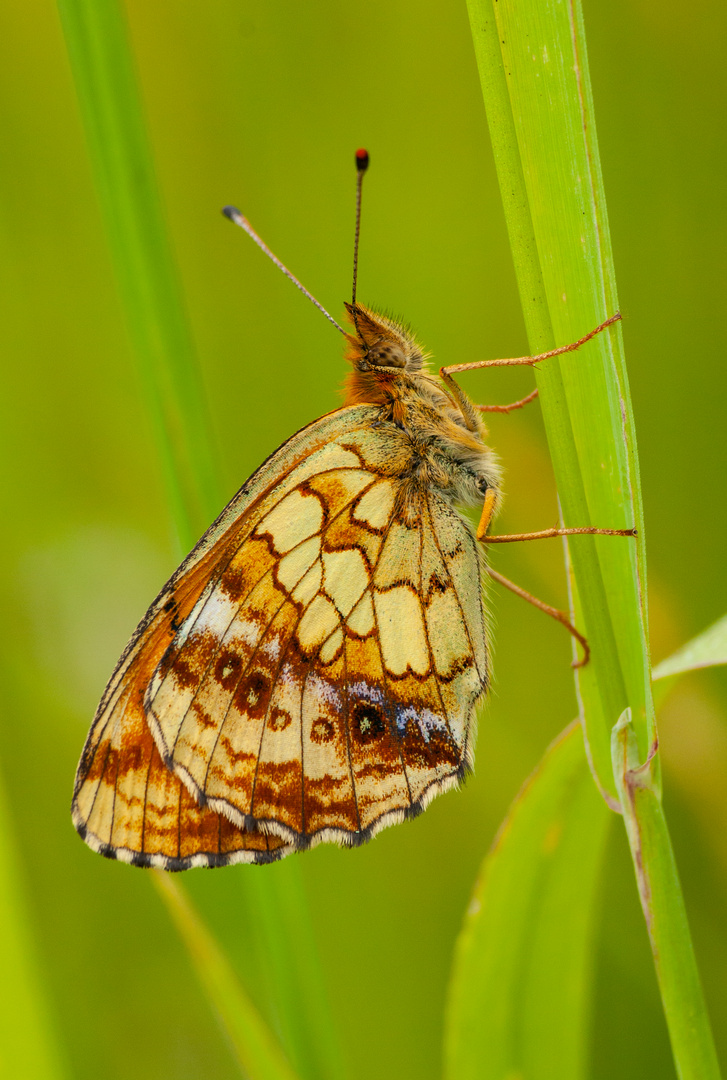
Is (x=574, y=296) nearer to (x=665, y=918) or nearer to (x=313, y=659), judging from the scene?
(x=665, y=918)

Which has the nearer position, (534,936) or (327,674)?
(534,936)

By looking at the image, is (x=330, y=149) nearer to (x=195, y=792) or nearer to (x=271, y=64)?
(x=271, y=64)

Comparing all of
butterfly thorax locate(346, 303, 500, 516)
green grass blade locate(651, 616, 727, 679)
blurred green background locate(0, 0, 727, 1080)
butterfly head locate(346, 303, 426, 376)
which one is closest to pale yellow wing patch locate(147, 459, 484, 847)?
butterfly thorax locate(346, 303, 500, 516)

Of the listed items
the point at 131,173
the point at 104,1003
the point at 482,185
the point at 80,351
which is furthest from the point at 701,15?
the point at 104,1003

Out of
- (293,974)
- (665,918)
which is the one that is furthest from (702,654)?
(293,974)

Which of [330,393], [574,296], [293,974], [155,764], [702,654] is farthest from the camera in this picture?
[330,393]
